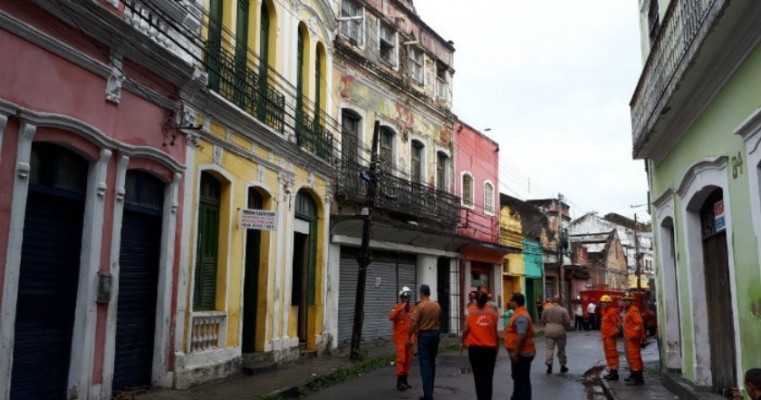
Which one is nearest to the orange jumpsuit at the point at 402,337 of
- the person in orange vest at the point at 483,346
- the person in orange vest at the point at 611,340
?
the person in orange vest at the point at 483,346

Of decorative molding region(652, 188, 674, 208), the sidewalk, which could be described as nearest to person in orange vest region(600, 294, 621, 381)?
decorative molding region(652, 188, 674, 208)

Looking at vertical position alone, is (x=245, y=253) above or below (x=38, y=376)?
above

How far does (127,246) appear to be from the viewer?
9.62 m

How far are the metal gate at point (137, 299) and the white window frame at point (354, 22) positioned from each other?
10.2 metres

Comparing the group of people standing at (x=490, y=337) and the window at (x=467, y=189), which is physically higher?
the window at (x=467, y=189)

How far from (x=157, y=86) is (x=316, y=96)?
7270 mm

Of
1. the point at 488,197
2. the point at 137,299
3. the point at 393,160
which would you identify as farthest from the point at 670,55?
the point at 488,197

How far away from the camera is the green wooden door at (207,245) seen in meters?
11.6

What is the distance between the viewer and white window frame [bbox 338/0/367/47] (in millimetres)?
18734

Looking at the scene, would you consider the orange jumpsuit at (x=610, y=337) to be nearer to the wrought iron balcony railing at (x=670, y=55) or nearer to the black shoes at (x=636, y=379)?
the black shoes at (x=636, y=379)

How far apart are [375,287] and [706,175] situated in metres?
12.6

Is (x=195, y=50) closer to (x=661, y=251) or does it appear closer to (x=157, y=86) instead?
(x=157, y=86)

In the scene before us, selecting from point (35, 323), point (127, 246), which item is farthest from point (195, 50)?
point (35, 323)

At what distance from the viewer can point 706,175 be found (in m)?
8.67
